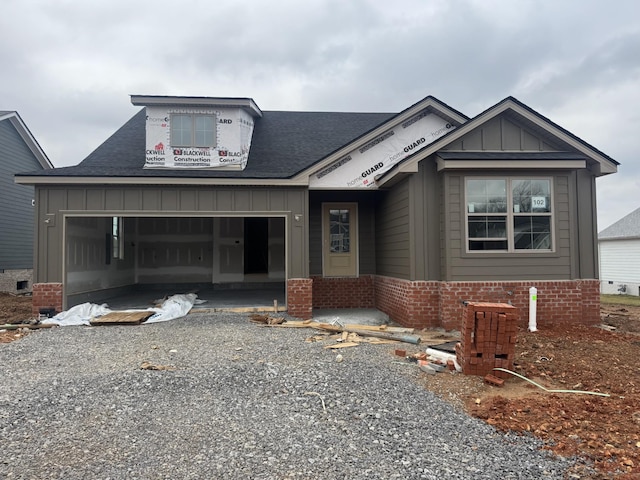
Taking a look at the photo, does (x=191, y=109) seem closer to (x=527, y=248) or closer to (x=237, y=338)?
(x=237, y=338)

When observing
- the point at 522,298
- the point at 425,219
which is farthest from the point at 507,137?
the point at 522,298

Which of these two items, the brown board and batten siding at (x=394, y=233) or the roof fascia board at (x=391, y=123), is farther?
the roof fascia board at (x=391, y=123)

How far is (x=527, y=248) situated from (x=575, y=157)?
2172 millimetres

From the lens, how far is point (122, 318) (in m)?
9.43

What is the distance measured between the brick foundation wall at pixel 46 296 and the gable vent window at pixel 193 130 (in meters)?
4.81

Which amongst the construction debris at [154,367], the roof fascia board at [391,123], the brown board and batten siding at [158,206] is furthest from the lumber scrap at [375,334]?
the roof fascia board at [391,123]

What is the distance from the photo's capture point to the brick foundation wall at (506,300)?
8922 mm

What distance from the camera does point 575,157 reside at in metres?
8.88

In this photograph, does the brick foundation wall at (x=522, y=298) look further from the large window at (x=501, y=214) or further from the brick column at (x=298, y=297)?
the brick column at (x=298, y=297)

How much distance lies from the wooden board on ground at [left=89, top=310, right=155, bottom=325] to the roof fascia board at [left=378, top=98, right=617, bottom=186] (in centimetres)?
666

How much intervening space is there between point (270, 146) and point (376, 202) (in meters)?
3.79

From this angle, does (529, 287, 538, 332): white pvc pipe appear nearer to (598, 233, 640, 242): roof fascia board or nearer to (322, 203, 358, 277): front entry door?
(322, 203, 358, 277): front entry door

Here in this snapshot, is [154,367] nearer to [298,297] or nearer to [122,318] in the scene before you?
[122,318]

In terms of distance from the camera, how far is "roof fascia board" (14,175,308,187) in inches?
380
